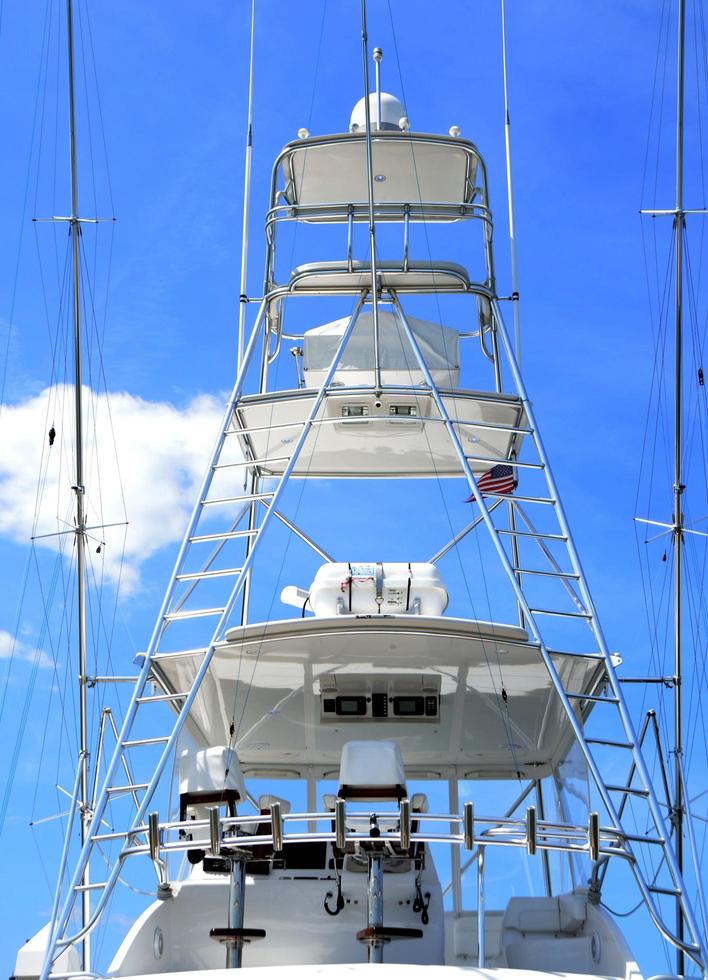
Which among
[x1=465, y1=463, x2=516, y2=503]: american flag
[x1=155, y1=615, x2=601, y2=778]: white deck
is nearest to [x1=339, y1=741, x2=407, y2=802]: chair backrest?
[x1=155, y1=615, x2=601, y2=778]: white deck

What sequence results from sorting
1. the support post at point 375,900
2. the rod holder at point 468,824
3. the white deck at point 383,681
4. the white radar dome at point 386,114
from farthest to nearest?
the white radar dome at point 386,114
the white deck at point 383,681
the support post at point 375,900
the rod holder at point 468,824

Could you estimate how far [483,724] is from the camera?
10.4 meters

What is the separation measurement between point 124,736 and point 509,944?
309 cm

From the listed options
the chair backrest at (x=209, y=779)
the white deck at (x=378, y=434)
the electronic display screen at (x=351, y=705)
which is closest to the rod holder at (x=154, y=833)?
the chair backrest at (x=209, y=779)

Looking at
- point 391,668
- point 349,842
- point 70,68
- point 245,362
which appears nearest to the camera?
point 349,842

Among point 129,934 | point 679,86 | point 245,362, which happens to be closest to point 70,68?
point 245,362

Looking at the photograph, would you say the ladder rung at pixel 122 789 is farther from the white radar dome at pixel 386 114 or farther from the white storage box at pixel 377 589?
the white radar dome at pixel 386 114

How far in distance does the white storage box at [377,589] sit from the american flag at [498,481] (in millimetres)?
1653

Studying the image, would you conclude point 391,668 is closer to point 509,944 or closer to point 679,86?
point 509,944

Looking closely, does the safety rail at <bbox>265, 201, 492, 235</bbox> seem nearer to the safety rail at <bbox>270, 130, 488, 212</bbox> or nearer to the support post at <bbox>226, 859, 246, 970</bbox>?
the safety rail at <bbox>270, 130, 488, 212</bbox>

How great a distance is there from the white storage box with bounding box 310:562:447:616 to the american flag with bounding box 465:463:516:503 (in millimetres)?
1653

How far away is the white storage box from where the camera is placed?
1007 cm

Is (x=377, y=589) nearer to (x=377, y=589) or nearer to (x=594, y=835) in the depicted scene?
(x=377, y=589)

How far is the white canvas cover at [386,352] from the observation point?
12023 millimetres
